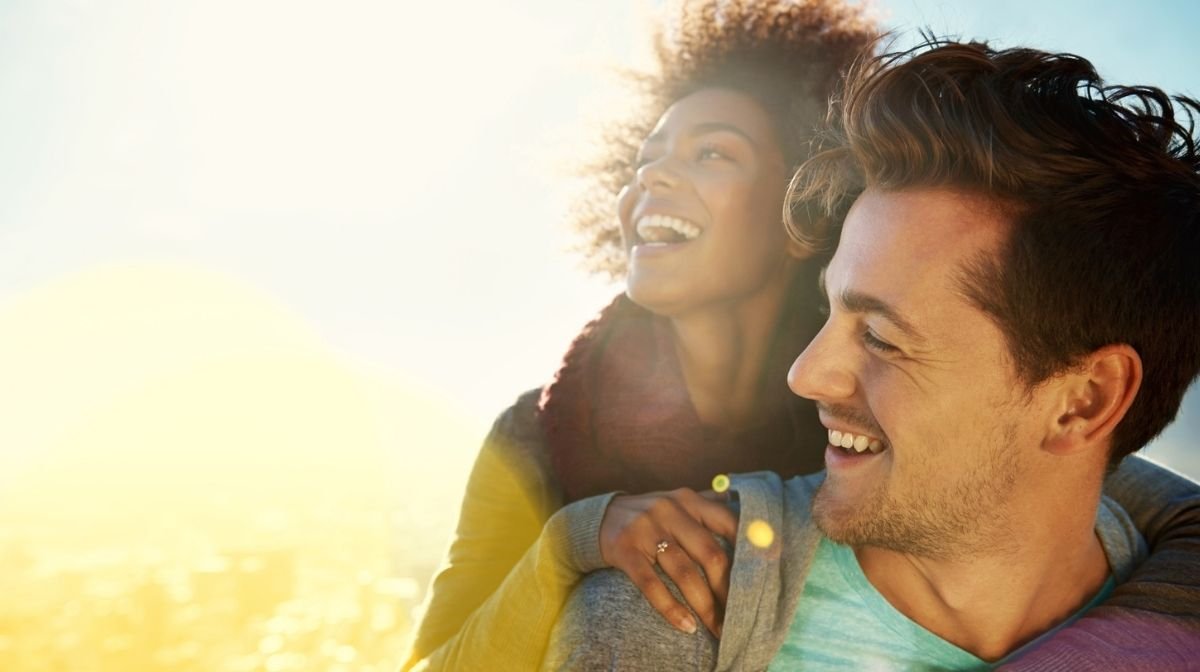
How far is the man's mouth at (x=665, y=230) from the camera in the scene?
2.57 metres

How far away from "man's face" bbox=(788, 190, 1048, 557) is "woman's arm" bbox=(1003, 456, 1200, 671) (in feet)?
0.71

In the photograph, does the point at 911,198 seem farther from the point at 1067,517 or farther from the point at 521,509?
the point at 521,509

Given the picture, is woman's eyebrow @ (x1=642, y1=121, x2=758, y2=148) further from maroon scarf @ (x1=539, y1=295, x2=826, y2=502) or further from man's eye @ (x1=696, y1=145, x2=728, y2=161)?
maroon scarf @ (x1=539, y1=295, x2=826, y2=502)

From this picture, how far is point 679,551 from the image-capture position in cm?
163

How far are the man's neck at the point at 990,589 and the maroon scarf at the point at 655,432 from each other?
796mm

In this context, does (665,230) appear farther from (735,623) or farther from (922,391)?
(735,623)

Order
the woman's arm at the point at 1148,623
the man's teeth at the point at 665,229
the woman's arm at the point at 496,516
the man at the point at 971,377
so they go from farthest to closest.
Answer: the man's teeth at the point at 665,229 < the woman's arm at the point at 496,516 < the man at the point at 971,377 < the woman's arm at the point at 1148,623

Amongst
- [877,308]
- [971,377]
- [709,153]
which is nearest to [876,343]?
[877,308]

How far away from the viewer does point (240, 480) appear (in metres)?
11.3

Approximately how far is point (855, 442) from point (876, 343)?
0.19 m

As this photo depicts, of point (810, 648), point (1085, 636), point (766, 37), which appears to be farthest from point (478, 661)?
point (766, 37)

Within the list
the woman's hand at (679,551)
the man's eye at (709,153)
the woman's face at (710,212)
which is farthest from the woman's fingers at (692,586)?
the man's eye at (709,153)

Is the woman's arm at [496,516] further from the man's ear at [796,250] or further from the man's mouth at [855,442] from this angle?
the man's mouth at [855,442]

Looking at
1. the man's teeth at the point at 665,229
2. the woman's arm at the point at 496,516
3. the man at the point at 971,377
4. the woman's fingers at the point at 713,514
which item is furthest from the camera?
the man's teeth at the point at 665,229
